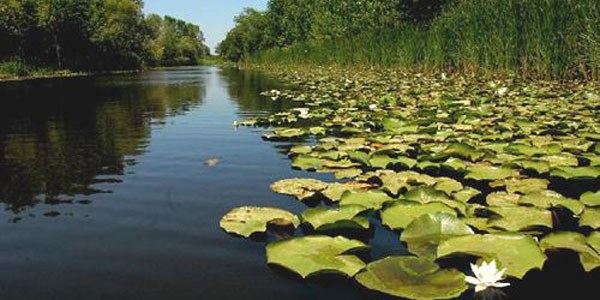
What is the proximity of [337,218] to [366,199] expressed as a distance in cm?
35

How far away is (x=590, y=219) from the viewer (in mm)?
2215

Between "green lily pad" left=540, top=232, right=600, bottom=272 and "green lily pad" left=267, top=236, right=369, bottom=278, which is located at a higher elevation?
"green lily pad" left=540, top=232, right=600, bottom=272

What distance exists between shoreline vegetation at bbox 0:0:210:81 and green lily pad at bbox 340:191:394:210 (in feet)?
96.6

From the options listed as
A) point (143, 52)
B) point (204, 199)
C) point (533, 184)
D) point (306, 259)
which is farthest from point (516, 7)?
point (143, 52)

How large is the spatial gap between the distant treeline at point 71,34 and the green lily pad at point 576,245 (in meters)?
32.9

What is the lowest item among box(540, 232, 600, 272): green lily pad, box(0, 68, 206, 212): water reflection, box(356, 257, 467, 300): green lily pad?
box(0, 68, 206, 212): water reflection

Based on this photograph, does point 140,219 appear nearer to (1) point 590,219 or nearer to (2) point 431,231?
(2) point 431,231

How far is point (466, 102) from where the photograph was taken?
6.41 meters

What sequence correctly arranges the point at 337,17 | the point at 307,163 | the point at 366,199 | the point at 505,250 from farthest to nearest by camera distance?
the point at 337,17 → the point at 307,163 → the point at 366,199 → the point at 505,250

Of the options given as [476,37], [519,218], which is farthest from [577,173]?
[476,37]

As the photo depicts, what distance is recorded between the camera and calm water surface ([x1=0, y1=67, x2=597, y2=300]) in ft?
6.02

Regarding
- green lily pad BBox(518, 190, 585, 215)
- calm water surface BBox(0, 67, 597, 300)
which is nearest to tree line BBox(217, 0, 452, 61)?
calm water surface BBox(0, 67, 597, 300)

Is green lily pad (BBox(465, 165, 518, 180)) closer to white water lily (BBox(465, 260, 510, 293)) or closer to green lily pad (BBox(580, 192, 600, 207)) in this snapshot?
green lily pad (BBox(580, 192, 600, 207))

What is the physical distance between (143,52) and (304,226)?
209 feet
